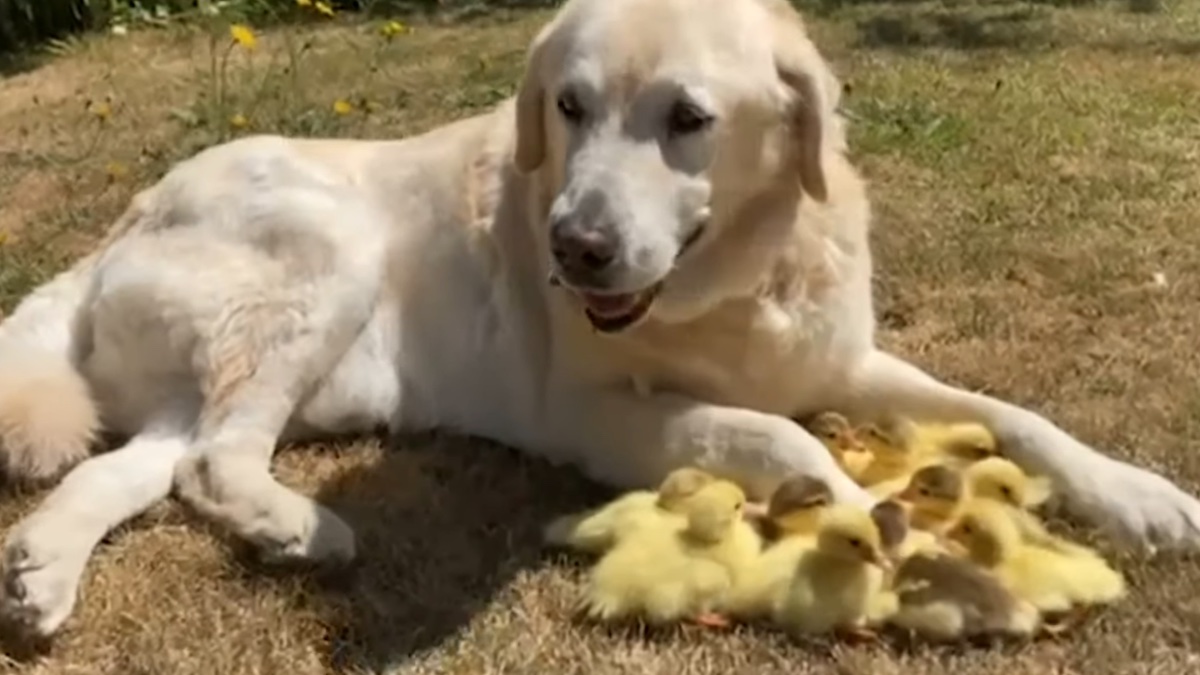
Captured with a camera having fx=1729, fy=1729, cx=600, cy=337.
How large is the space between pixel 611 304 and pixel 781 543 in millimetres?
437

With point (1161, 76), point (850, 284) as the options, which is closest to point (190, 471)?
point (850, 284)

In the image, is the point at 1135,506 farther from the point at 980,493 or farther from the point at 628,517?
the point at 628,517

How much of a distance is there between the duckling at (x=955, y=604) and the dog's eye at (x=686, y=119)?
710 millimetres

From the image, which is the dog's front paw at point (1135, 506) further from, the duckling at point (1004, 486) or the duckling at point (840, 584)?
the duckling at point (840, 584)

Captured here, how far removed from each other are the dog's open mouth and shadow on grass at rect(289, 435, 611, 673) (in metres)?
0.37

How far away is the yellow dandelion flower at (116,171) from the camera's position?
4.92 metres

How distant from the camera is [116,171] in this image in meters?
4.91

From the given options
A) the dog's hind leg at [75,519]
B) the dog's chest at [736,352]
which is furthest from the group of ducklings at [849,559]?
the dog's hind leg at [75,519]

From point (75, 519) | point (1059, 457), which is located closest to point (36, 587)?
point (75, 519)

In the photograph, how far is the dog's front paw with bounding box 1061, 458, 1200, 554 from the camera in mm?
2533

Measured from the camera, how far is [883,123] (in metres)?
5.05

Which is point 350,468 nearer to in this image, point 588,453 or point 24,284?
point 588,453

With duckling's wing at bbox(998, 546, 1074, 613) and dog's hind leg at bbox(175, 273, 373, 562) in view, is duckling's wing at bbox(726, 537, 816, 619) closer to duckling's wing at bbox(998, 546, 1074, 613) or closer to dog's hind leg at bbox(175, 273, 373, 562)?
duckling's wing at bbox(998, 546, 1074, 613)

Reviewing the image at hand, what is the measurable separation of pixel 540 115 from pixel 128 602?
3.28 ft
